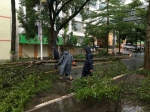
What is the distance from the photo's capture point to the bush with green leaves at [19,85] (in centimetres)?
523

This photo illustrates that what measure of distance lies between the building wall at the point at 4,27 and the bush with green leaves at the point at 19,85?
20670mm

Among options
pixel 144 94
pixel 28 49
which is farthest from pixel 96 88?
pixel 28 49

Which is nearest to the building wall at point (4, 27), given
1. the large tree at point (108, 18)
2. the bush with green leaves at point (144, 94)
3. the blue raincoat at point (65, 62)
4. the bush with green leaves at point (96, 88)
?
the large tree at point (108, 18)

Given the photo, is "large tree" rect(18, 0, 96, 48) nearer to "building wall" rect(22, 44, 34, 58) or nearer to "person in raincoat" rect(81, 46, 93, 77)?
"building wall" rect(22, 44, 34, 58)

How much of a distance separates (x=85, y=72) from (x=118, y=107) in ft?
8.91

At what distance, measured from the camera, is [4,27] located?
27391mm

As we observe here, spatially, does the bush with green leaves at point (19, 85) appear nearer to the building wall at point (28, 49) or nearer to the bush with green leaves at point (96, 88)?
the bush with green leaves at point (96, 88)

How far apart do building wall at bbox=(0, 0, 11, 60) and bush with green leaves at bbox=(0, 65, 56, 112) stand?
20670mm

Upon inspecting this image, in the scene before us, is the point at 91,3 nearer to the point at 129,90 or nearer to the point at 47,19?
the point at 47,19

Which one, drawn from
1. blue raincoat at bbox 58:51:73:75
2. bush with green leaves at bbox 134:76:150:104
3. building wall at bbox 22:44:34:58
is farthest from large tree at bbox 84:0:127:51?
bush with green leaves at bbox 134:76:150:104

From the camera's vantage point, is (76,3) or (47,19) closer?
(76,3)

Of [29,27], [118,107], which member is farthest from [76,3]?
[118,107]

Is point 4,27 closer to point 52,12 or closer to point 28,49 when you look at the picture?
point 28,49

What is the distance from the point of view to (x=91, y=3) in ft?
70.1
